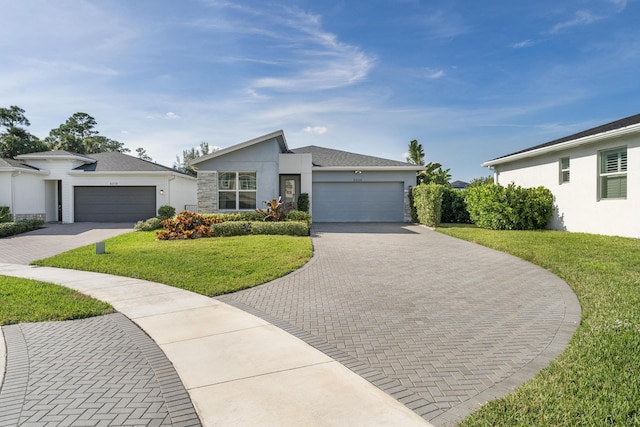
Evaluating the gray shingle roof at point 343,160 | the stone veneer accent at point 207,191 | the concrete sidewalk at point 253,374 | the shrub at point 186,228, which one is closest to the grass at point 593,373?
the concrete sidewalk at point 253,374

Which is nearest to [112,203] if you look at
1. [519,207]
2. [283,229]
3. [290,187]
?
[290,187]

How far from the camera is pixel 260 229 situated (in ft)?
49.0

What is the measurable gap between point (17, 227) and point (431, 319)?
764 inches

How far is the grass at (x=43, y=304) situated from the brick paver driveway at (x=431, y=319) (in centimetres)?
235

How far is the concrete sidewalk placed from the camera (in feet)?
9.52

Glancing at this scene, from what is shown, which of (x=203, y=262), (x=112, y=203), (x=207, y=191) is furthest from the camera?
(x=112, y=203)

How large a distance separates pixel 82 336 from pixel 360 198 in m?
18.3

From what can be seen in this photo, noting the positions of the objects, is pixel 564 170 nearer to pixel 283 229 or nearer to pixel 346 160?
pixel 346 160

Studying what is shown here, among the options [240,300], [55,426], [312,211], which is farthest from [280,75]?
[55,426]

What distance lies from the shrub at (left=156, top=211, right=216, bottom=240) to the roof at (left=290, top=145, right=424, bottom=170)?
347 inches

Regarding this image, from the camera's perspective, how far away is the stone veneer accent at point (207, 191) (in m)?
17.8

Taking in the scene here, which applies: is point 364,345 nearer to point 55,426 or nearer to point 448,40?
point 55,426

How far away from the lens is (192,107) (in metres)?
18.4

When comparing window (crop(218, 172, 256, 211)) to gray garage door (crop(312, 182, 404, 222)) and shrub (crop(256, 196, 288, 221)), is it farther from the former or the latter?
gray garage door (crop(312, 182, 404, 222))
